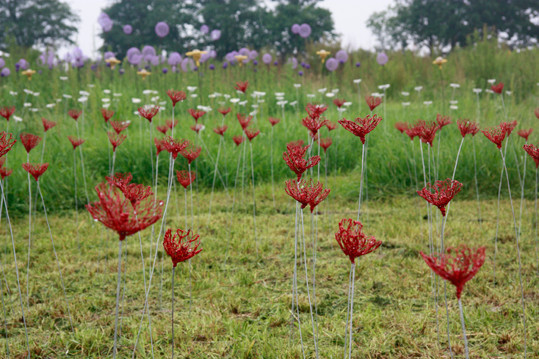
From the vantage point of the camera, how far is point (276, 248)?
10.5ft

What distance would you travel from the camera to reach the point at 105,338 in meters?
2.06

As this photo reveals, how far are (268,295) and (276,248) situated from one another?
729mm

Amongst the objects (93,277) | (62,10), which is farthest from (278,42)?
(93,277)

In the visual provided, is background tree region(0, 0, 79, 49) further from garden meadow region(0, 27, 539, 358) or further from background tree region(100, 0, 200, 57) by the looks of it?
garden meadow region(0, 27, 539, 358)

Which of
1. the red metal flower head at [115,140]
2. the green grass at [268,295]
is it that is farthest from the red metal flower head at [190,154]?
the green grass at [268,295]

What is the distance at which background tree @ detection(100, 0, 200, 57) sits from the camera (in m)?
26.5

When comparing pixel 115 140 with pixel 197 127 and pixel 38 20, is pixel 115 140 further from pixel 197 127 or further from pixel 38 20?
pixel 38 20

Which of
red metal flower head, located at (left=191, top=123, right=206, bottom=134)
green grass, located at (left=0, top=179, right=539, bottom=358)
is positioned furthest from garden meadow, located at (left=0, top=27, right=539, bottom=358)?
red metal flower head, located at (left=191, top=123, right=206, bottom=134)

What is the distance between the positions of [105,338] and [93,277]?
84cm

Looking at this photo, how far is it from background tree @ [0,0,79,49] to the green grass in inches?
1000

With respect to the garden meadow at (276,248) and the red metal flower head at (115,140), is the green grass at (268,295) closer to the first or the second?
the garden meadow at (276,248)

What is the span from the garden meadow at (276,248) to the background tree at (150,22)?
71.3ft

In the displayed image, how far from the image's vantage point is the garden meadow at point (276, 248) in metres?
1.79

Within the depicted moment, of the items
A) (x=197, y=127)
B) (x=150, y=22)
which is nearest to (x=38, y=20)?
(x=150, y=22)
